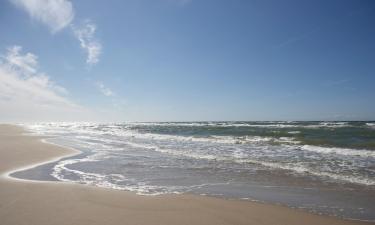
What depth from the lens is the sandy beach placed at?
5070 mm

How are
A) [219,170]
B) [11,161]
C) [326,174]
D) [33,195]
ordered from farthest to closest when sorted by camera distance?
[11,161]
[219,170]
[326,174]
[33,195]

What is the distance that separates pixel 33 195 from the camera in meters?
6.55

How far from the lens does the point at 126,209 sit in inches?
223

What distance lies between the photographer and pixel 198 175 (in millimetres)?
9422

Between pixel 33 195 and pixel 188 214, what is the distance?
141 inches

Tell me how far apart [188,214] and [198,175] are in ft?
13.1

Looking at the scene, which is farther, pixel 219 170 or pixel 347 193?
pixel 219 170

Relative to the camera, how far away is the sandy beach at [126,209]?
507 cm

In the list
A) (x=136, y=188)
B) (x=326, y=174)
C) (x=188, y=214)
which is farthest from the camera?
(x=326, y=174)

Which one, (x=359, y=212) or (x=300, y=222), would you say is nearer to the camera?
(x=300, y=222)

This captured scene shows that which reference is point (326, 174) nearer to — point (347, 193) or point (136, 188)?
point (347, 193)

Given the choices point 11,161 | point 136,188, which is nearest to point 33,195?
point 136,188

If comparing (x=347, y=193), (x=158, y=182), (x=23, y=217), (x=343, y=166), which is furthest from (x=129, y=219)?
(x=343, y=166)

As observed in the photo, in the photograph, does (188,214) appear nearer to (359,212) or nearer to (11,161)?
(359,212)
